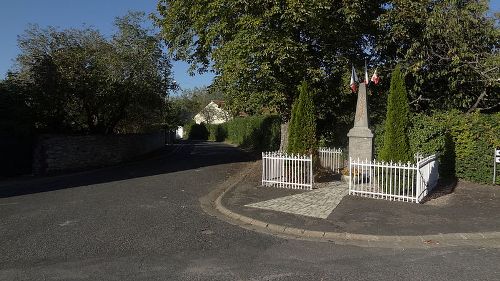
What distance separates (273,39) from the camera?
1422 centimetres

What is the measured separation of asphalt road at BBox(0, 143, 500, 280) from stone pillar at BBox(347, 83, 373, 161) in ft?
17.8

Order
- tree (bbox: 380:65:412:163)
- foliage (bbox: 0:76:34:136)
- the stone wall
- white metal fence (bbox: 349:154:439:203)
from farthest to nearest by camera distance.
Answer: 1. the stone wall
2. foliage (bbox: 0:76:34:136)
3. tree (bbox: 380:65:412:163)
4. white metal fence (bbox: 349:154:439:203)

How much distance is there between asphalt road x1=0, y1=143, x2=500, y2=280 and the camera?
17.8 ft

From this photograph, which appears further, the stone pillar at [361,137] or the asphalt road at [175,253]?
the stone pillar at [361,137]

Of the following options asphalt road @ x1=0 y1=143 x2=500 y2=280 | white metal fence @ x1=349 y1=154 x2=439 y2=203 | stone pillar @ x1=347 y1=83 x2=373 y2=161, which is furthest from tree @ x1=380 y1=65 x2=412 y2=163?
asphalt road @ x1=0 y1=143 x2=500 y2=280

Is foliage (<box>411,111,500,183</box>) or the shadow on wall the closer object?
foliage (<box>411,111,500,183</box>)

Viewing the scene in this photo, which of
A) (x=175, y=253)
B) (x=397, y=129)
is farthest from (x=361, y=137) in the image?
(x=175, y=253)

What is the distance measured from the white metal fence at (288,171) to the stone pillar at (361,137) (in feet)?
4.91

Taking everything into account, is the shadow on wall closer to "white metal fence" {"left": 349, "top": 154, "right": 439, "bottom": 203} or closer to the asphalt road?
the asphalt road

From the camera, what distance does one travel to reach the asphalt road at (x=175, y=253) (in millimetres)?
5418

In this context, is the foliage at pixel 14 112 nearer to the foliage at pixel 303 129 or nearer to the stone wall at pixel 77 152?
the stone wall at pixel 77 152

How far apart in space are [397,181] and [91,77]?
14.5 metres

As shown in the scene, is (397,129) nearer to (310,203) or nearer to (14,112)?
(310,203)

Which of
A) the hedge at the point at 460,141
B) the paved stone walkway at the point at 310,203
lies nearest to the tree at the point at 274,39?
the hedge at the point at 460,141
